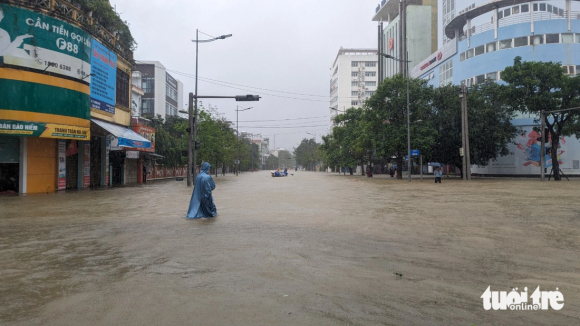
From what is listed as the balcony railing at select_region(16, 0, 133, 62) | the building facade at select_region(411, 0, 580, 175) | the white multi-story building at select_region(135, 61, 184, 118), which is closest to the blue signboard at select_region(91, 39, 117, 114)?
the balcony railing at select_region(16, 0, 133, 62)

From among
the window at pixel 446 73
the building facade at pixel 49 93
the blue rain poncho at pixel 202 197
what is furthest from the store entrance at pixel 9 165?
the window at pixel 446 73

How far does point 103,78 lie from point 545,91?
3187 centimetres

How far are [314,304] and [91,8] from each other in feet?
79.1

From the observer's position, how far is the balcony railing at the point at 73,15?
1847cm

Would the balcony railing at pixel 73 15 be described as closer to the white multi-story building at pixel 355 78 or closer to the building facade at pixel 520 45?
the building facade at pixel 520 45

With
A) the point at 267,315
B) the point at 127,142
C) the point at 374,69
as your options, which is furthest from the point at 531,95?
the point at 374,69

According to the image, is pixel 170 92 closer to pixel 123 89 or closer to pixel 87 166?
pixel 123 89

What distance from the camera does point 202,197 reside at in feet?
33.6

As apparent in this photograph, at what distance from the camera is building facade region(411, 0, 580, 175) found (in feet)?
126

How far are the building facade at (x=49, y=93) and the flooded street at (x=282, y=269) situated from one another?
10.5m

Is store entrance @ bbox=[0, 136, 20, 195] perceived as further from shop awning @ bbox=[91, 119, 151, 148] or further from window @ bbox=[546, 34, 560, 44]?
window @ bbox=[546, 34, 560, 44]

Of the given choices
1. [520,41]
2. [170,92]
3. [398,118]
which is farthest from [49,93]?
[170,92]

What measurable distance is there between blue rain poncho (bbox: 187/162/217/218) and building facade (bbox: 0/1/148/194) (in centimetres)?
1220

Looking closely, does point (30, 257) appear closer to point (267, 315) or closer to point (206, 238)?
point (206, 238)
